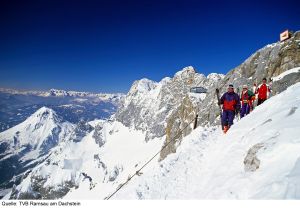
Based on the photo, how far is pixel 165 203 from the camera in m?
9.55

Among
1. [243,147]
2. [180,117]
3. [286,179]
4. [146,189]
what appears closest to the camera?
[286,179]

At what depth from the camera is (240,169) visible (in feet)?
35.0

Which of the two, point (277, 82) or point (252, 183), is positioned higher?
point (277, 82)

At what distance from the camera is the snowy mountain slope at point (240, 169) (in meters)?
8.09

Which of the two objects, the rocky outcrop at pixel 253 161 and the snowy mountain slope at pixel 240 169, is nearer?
the snowy mountain slope at pixel 240 169

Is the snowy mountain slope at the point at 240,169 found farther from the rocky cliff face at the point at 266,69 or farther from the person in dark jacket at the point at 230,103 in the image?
the rocky cliff face at the point at 266,69

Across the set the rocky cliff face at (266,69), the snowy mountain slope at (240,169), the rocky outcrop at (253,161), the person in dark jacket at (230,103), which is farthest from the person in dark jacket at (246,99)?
the rocky outcrop at (253,161)

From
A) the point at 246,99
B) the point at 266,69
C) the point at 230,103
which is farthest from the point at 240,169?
the point at 266,69

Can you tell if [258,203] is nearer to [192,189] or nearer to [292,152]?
[292,152]

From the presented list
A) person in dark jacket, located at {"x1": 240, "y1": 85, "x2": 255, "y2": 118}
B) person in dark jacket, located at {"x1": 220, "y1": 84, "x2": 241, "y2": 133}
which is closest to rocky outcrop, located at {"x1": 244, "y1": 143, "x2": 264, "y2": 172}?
person in dark jacket, located at {"x1": 220, "y1": 84, "x2": 241, "y2": 133}

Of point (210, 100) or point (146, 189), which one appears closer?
point (146, 189)

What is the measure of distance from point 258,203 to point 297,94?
1144 cm

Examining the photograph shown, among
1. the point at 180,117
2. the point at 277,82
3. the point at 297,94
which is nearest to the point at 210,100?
the point at 277,82

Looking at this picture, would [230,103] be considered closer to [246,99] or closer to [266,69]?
[246,99]
